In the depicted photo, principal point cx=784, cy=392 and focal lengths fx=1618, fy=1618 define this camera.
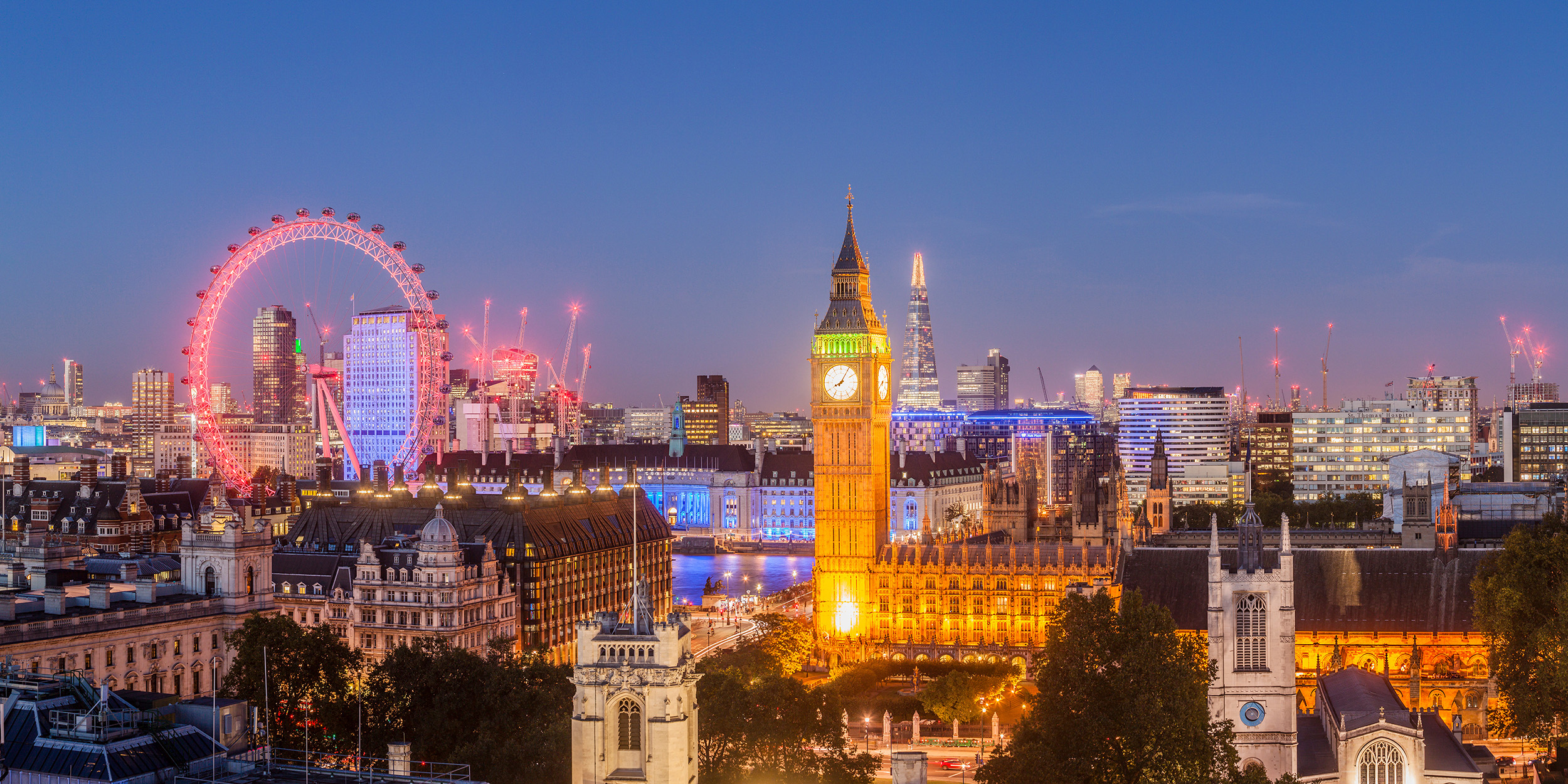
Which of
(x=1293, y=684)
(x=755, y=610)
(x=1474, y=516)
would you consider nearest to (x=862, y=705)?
(x=1293, y=684)

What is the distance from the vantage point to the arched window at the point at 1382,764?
66.8m

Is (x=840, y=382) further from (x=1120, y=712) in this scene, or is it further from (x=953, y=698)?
(x=1120, y=712)

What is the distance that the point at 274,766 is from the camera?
53219 mm

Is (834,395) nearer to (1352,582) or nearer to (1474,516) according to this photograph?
(1352,582)

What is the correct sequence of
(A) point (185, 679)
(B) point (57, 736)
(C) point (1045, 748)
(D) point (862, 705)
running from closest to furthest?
(B) point (57, 736), (C) point (1045, 748), (A) point (185, 679), (D) point (862, 705)

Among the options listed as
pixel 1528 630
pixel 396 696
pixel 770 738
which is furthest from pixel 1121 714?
pixel 396 696

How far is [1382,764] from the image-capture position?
6700 centimetres

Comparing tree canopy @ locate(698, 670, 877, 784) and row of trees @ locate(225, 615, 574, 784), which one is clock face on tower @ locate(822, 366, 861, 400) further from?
row of trees @ locate(225, 615, 574, 784)

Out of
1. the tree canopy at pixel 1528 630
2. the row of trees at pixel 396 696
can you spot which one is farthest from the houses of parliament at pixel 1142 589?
the row of trees at pixel 396 696

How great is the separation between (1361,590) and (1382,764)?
141 feet

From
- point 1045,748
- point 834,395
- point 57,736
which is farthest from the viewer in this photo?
point 834,395

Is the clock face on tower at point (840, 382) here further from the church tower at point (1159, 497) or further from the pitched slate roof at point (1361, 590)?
the church tower at point (1159, 497)

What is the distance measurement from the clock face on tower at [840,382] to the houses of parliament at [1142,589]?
152 millimetres

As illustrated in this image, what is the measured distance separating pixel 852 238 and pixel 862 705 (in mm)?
48388
